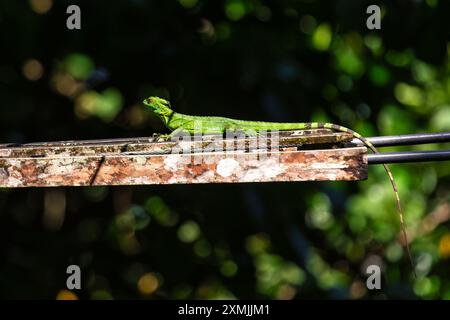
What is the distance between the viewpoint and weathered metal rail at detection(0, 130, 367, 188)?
353 centimetres

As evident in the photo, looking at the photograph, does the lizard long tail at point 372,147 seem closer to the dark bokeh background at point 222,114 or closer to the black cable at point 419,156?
the black cable at point 419,156

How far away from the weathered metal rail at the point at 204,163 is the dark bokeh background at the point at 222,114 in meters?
3.98

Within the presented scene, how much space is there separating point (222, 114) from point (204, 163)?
14.8 ft

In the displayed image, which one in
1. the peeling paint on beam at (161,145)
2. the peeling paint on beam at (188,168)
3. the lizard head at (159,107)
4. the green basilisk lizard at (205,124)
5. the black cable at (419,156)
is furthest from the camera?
Result: the lizard head at (159,107)

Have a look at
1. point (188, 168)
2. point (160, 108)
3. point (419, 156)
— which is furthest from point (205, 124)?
point (419, 156)

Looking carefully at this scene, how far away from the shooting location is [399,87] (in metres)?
8.23

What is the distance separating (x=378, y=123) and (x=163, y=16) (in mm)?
2814

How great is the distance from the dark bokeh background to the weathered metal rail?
3.98 m

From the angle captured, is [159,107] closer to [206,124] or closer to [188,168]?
[206,124]

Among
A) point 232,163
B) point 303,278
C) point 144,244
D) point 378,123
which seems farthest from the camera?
point 144,244

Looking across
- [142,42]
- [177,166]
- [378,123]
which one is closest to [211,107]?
[142,42]

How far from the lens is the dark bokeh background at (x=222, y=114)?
8.05 m

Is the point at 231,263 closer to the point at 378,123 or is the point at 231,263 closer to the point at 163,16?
the point at 378,123

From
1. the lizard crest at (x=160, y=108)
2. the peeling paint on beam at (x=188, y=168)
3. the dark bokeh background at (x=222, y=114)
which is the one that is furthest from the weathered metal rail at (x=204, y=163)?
the dark bokeh background at (x=222, y=114)
